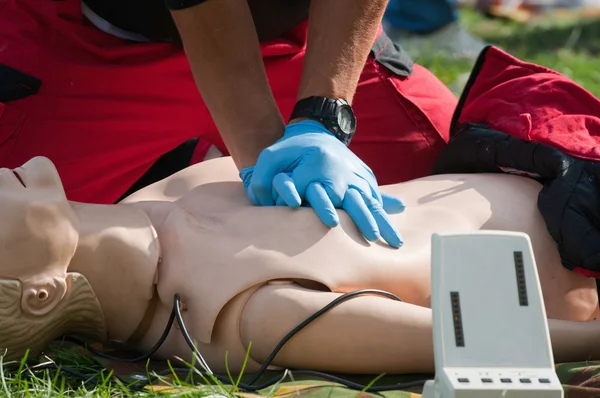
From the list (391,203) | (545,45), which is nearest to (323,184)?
(391,203)

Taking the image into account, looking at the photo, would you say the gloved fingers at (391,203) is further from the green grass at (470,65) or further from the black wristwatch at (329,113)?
the green grass at (470,65)

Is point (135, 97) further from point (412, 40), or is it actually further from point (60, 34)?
point (412, 40)

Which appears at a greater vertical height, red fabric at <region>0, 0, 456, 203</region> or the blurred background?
red fabric at <region>0, 0, 456, 203</region>

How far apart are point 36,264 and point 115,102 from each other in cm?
100

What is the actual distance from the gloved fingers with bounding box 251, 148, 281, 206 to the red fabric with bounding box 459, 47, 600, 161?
58 cm

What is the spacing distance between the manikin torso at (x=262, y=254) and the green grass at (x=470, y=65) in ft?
0.52

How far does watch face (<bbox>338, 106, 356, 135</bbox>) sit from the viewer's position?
7.04ft

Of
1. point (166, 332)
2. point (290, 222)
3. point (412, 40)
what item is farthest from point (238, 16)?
point (412, 40)

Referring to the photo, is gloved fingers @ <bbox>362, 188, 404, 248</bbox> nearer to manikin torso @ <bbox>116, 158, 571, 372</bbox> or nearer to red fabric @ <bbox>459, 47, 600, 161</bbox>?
manikin torso @ <bbox>116, 158, 571, 372</bbox>

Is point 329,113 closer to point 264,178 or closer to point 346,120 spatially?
point 346,120

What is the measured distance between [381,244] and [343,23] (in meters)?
0.59

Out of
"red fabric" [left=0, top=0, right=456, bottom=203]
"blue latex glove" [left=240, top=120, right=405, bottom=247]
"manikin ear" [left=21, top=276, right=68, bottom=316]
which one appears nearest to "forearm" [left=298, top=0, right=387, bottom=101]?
"blue latex glove" [left=240, top=120, right=405, bottom=247]

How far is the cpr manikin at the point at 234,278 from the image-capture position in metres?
1.75

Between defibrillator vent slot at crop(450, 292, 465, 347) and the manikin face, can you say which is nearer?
defibrillator vent slot at crop(450, 292, 465, 347)
